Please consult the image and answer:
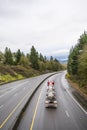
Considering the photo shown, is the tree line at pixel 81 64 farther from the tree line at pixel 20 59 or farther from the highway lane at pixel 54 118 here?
the tree line at pixel 20 59

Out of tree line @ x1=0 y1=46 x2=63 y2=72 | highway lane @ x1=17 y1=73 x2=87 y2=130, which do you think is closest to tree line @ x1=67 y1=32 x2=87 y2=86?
highway lane @ x1=17 y1=73 x2=87 y2=130

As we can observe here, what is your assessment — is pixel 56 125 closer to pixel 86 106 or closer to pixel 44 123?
pixel 44 123

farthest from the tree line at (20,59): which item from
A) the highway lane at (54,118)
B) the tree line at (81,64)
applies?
the highway lane at (54,118)

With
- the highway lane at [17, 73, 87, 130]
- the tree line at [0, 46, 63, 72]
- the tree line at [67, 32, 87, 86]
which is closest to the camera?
the highway lane at [17, 73, 87, 130]

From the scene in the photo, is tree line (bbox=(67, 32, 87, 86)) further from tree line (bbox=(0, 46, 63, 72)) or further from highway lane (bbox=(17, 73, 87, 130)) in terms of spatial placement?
tree line (bbox=(0, 46, 63, 72))

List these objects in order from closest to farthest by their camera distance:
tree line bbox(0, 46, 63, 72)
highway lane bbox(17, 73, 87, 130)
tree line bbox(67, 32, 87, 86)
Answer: highway lane bbox(17, 73, 87, 130) → tree line bbox(67, 32, 87, 86) → tree line bbox(0, 46, 63, 72)

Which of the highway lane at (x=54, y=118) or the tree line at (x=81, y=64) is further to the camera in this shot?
the tree line at (x=81, y=64)

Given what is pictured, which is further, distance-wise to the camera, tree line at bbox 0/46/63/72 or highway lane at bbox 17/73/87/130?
tree line at bbox 0/46/63/72

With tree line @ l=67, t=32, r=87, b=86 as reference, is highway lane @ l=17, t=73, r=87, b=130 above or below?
below

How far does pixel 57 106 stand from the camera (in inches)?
1165

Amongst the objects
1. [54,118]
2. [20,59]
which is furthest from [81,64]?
[20,59]

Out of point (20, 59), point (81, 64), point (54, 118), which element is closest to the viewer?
point (54, 118)

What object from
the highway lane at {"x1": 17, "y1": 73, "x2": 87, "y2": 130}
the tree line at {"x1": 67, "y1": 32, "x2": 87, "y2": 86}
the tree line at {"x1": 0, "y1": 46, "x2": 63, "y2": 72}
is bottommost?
the highway lane at {"x1": 17, "y1": 73, "x2": 87, "y2": 130}

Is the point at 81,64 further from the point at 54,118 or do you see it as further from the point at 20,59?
the point at 20,59
